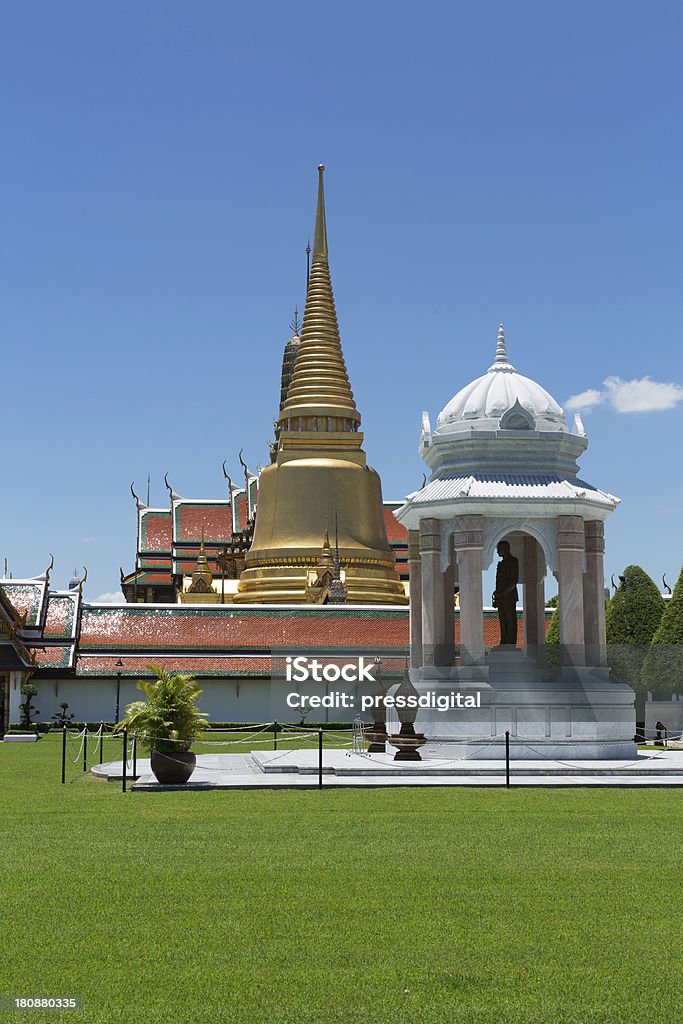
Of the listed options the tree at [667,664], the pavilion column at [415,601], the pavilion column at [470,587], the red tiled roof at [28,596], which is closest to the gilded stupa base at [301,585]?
the red tiled roof at [28,596]

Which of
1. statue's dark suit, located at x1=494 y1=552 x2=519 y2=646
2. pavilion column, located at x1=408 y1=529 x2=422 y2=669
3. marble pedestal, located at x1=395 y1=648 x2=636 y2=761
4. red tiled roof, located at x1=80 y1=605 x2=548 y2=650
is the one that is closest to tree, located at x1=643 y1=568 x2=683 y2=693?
statue's dark suit, located at x1=494 y1=552 x2=519 y2=646

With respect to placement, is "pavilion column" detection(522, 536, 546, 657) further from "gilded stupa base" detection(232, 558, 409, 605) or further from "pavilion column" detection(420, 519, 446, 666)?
"gilded stupa base" detection(232, 558, 409, 605)

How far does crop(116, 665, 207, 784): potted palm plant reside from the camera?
19.9 metres

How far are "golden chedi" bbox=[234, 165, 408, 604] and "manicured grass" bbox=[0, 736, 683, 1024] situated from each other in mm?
38224

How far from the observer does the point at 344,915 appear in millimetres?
9281

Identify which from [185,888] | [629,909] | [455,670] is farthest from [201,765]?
[629,909]

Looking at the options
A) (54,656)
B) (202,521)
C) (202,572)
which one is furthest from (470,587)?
(202,521)

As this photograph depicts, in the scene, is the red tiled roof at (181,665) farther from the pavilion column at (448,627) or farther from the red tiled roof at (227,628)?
the pavilion column at (448,627)

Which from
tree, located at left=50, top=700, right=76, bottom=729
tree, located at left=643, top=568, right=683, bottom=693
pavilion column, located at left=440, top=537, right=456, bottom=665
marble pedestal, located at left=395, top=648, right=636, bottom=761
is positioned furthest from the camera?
tree, located at left=50, top=700, right=76, bottom=729

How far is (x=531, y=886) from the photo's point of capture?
1053 centimetres

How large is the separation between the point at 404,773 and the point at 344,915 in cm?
1262

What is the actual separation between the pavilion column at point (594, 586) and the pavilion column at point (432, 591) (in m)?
3.07

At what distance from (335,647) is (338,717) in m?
2.62

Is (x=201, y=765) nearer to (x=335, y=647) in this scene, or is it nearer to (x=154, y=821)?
(x=154, y=821)
